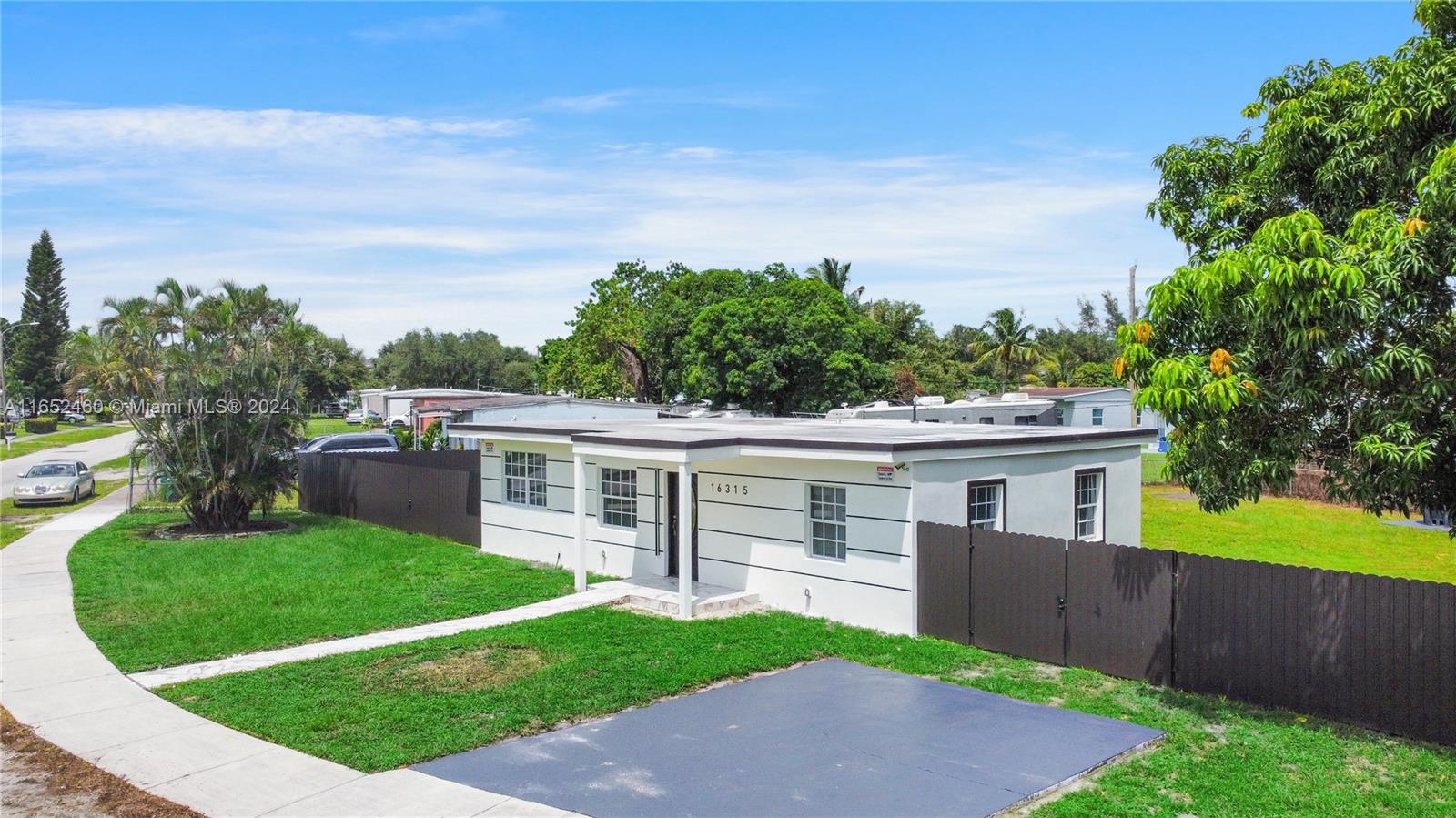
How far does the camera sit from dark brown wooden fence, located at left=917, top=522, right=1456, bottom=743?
9.42 metres

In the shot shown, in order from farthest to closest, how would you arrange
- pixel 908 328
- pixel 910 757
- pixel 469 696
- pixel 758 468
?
1. pixel 908 328
2. pixel 758 468
3. pixel 469 696
4. pixel 910 757

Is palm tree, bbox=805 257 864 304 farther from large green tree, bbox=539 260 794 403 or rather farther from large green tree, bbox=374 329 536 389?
large green tree, bbox=374 329 536 389

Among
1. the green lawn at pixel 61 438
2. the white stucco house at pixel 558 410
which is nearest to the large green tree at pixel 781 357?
the white stucco house at pixel 558 410

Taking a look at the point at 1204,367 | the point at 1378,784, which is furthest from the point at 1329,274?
the point at 1378,784

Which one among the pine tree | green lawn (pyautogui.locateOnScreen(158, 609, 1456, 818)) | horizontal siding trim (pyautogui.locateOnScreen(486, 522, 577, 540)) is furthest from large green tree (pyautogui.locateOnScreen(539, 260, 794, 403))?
the pine tree

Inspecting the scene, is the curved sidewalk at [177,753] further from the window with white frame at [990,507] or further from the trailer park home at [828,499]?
the window with white frame at [990,507]

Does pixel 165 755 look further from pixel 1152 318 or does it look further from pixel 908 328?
pixel 908 328

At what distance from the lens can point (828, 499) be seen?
1473 cm

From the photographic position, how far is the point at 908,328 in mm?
58875

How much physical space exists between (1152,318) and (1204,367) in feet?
2.64

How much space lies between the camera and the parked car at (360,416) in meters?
74.5

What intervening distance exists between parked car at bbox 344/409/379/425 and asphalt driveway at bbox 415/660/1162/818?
6649 centimetres

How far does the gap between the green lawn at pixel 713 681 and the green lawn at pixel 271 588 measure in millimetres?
1717

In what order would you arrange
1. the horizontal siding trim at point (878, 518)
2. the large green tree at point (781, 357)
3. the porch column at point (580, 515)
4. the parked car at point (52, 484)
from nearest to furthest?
the horizontal siding trim at point (878, 518), the porch column at point (580, 515), the parked car at point (52, 484), the large green tree at point (781, 357)
